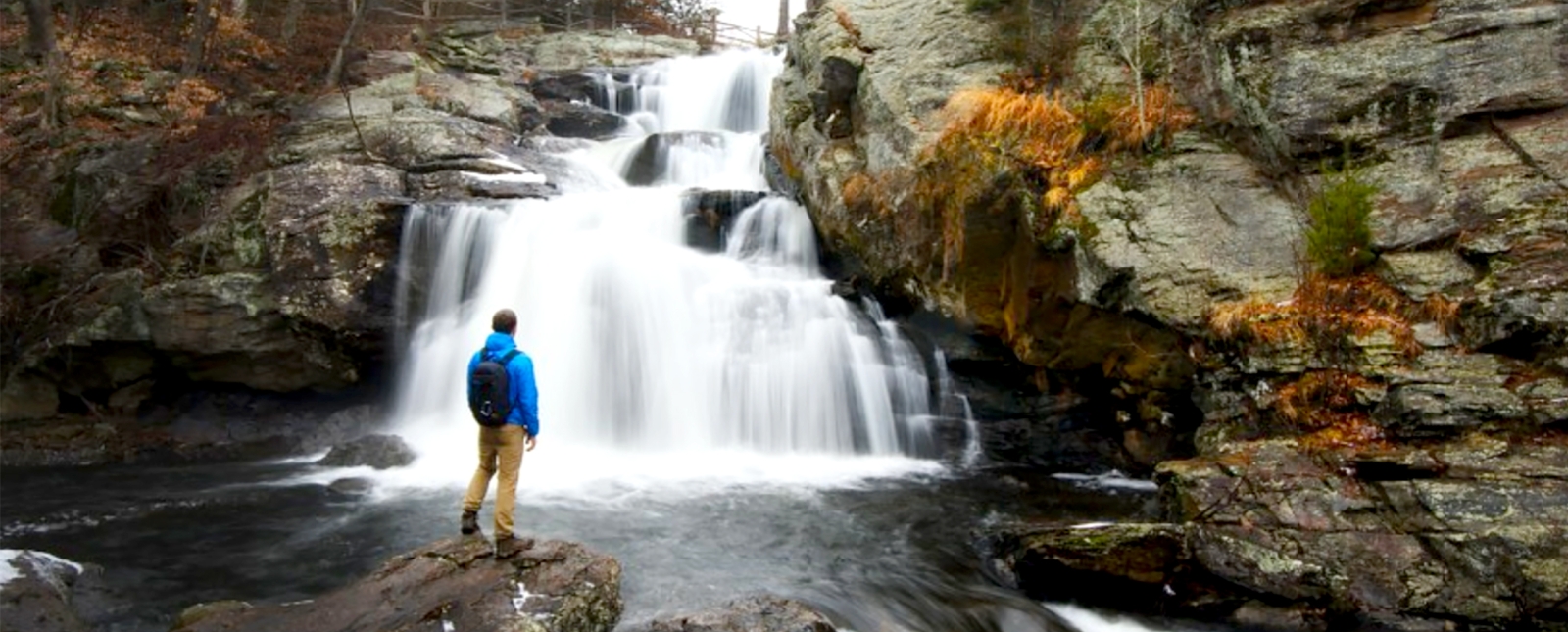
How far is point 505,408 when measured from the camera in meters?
6.94

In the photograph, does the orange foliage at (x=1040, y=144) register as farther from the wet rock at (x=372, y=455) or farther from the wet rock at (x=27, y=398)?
the wet rock at (x=27, y=398)

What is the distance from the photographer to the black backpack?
6.85m

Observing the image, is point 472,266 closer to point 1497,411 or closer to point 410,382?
point 410,382

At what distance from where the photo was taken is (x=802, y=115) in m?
16.8

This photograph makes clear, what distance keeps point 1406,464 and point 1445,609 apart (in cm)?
134

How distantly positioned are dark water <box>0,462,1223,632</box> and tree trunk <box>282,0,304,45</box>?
13372 millimetres

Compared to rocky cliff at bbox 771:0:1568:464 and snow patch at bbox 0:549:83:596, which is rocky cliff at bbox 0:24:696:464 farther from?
rocky cliff at bbox 771:0:1568:464

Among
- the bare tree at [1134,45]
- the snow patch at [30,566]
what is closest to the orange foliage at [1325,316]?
the bare tree at [1134,45]

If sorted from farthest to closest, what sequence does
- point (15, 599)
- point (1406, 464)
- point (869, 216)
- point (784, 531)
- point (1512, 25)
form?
point (869, 216) → point (1512, 25) → point (784, 531) → point (1406, 464) → point (15, 599)

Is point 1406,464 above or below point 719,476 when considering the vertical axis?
above

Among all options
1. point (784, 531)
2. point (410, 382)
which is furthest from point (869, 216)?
point (410, 382)

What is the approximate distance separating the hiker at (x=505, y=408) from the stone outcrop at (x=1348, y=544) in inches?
169

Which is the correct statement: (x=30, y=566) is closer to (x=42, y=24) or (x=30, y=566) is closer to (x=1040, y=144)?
(x=1040, y=144)

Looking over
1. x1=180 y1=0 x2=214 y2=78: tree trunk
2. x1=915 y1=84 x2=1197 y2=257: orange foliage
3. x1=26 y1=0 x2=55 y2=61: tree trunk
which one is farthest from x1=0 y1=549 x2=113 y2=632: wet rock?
x1=180 y1=0 x2=214 y2=78: tree trunk
